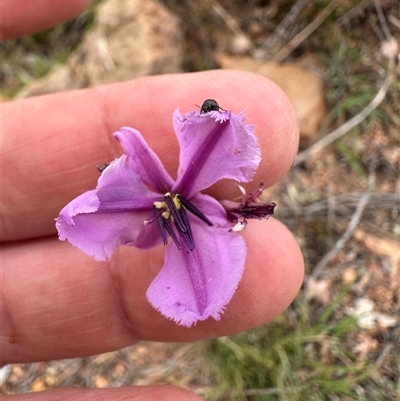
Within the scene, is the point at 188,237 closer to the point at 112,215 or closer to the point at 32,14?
the point at 112,215

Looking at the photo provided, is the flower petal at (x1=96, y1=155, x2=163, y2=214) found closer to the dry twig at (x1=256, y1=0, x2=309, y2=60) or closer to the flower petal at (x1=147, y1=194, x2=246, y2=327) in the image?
the flower petal at (x1=147, y1=194, x2=246, y2=327)

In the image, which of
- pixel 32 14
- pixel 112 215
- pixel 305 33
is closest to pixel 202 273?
pixel 112 215

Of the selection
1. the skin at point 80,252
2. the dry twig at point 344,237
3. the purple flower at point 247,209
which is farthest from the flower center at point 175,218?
the dry twig at point 344,237

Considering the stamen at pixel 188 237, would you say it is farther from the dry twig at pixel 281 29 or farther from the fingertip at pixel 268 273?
the dry twig at pixel 281 29

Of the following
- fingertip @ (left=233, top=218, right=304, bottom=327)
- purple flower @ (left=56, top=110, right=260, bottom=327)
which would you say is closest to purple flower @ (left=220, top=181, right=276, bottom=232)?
purple flower @ (left=56, top=110, right=260, bottom=327)

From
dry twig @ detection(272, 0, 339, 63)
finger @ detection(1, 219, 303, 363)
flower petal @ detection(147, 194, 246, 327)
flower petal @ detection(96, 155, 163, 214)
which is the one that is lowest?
finger @ detection(1, 219, 303, 363)

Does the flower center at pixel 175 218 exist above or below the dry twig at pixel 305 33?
below
